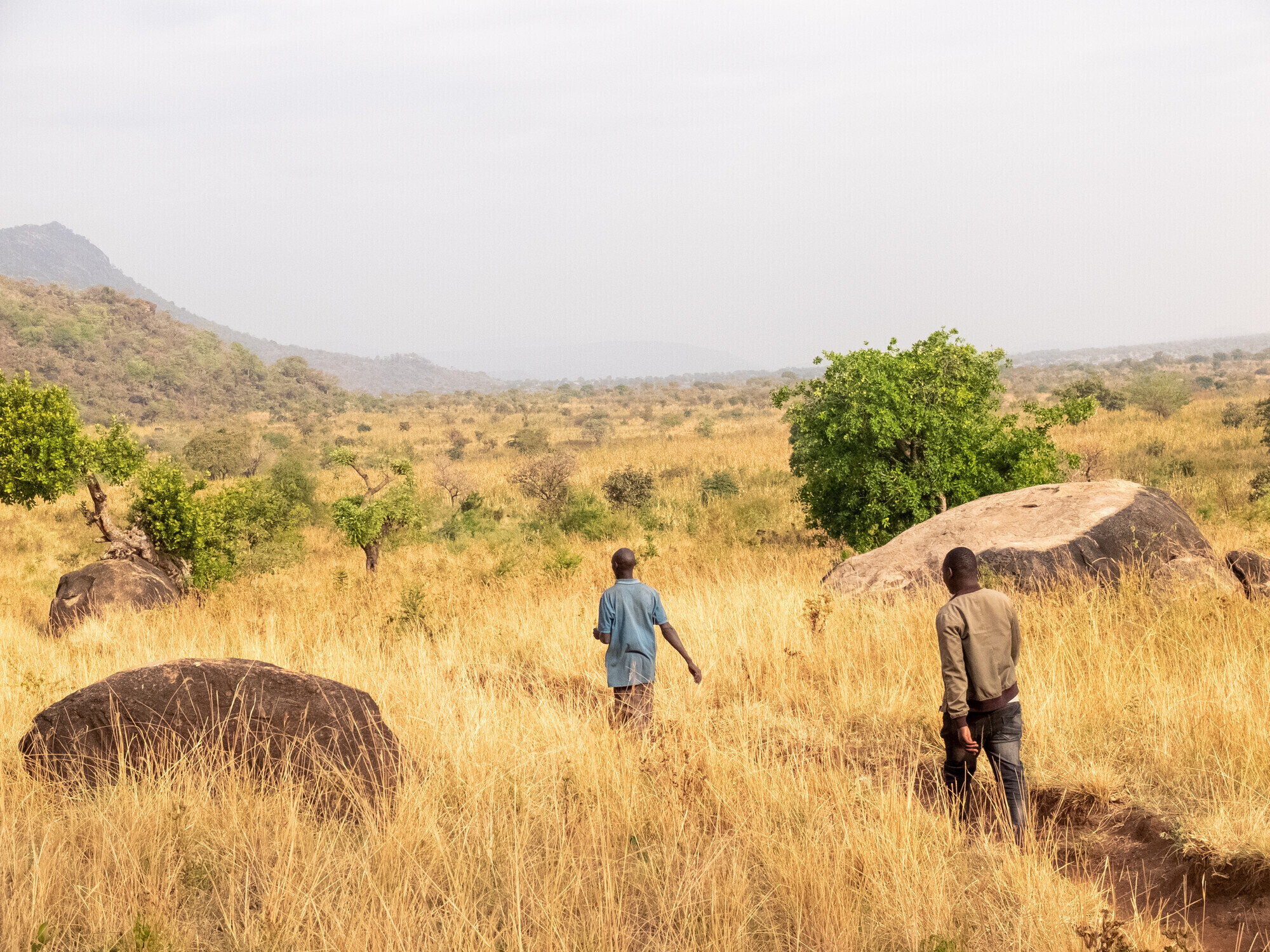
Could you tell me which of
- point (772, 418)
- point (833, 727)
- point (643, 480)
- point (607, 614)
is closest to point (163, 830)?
point (607, 614)

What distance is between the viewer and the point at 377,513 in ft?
49.0

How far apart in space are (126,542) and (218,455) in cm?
2413

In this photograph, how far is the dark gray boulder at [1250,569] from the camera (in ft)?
29.4

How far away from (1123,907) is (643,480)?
68.2 feet

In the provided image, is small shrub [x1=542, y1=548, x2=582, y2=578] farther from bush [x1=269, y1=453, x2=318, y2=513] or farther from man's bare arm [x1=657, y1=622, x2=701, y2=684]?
bush [x1=269, y1=453, x2=318, y2=513]

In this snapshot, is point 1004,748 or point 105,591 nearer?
point 1004,748

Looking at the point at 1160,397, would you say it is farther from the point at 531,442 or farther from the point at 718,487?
the point at 531,442

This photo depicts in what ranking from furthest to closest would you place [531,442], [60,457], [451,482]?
[531,442]
[451,482]
[60,457]

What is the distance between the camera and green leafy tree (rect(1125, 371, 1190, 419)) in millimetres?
38844

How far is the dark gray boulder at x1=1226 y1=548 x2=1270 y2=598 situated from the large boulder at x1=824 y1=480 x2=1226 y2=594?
32 centimetres

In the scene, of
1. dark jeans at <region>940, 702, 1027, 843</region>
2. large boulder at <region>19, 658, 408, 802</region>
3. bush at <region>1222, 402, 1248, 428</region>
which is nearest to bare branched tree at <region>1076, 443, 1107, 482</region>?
bush at <region>1222, 402, 1248, 428</region>

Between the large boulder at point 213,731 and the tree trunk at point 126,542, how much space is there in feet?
26.7

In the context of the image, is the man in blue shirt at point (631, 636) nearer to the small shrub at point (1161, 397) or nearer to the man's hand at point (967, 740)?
the man's hand at point (967, 740)

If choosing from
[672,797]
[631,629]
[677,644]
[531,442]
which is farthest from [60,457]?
[531,442]
